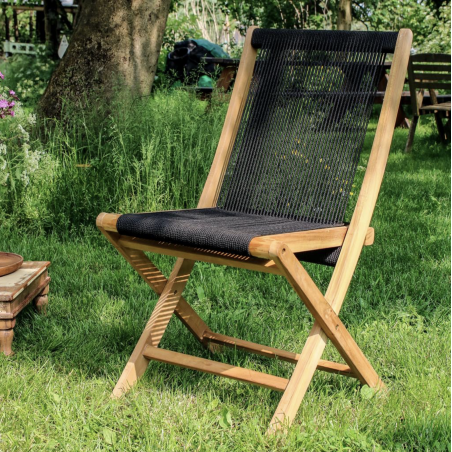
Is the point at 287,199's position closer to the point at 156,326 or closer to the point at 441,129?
the point at 156,326

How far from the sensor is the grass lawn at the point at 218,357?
2.06 meters

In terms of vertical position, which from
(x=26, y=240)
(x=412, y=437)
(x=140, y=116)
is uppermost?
(x=140, y=116)

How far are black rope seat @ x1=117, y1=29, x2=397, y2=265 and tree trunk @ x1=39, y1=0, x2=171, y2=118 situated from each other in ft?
8.58

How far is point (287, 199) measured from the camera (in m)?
2.56

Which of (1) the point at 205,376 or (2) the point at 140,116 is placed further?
(2) the point at 140,116

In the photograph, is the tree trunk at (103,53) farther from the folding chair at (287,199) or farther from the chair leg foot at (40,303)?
the folding chair at (287,199)

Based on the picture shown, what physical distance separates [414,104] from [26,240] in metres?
5.25

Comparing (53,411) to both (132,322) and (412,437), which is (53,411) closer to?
(132,322)

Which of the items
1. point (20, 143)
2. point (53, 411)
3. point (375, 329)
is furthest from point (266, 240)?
point (20, 143)

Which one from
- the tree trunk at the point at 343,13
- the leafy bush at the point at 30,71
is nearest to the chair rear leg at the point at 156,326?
the tree trunk at the point at 343,13

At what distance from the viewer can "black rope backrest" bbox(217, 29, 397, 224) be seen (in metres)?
2.50

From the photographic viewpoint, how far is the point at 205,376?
2504mm

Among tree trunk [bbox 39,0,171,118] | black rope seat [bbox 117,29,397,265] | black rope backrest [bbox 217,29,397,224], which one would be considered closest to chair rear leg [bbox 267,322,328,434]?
black rope seat [bbox 117,29,397,265]

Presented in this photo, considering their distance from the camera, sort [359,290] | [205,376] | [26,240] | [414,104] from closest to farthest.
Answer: [205,376] < [359,290] < [26,240] < [414,104]
